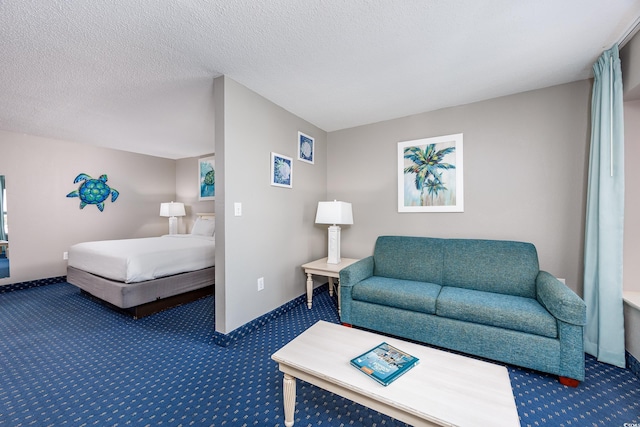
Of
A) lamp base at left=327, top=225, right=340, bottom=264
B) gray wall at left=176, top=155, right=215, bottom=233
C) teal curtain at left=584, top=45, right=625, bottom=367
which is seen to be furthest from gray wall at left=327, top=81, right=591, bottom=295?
gray wall at left=176, top=155, right=215, bottom=233

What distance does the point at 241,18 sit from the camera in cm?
153

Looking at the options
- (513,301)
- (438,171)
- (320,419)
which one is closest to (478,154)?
(438,171)

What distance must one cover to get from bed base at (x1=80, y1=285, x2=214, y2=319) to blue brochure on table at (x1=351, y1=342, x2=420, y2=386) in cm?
258

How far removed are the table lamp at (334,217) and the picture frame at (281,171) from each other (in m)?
0.47

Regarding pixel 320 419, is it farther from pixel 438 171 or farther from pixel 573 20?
pixel 573 20

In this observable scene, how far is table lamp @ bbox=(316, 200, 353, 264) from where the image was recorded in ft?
9.52

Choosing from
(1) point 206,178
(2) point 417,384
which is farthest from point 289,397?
(1) point 206,178

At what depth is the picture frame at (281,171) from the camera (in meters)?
2.71

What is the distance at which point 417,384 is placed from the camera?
114 centimetres

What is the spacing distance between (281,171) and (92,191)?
383cm

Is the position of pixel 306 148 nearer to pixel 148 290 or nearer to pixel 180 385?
pixel 148 290

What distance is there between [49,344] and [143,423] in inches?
64.1

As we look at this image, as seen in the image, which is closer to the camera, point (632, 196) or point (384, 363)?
point (384, 363)

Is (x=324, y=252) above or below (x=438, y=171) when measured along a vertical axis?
below
